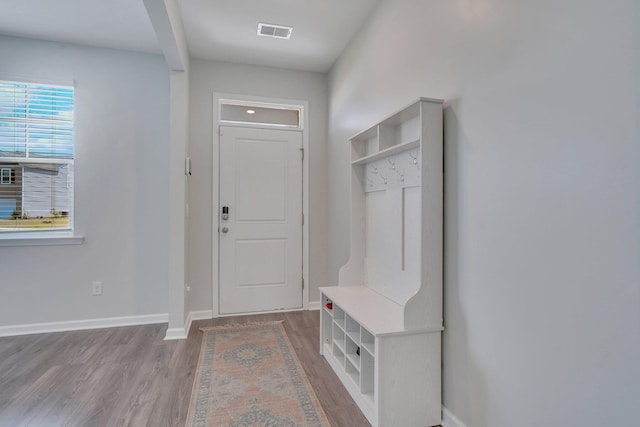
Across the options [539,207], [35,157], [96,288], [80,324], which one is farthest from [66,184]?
[539,207]

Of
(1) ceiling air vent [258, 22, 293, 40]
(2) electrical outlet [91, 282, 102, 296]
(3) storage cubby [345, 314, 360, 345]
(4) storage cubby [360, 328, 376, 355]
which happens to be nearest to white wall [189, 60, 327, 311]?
(1) ceiling air vent [258, 22, 293, 40]

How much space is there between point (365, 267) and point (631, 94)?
1.89m

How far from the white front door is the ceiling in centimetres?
84

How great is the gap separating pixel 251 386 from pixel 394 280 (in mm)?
1148

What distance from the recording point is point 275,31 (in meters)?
2.96

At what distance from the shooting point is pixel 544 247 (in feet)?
3.98

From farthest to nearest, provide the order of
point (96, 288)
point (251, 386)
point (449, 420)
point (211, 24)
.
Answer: point (96, 288)
point (211, 24)
point (251, 386)
point (449, 420)

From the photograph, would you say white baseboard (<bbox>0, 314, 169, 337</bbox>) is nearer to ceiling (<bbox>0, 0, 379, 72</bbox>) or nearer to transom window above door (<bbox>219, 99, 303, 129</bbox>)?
transom window above door (<bbox>219, 99, 303, 129</bbox>)

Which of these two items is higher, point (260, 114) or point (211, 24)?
point (211, 24)

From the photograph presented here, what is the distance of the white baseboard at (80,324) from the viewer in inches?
118

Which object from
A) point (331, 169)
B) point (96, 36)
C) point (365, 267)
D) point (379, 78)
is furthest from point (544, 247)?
point (96, 36)

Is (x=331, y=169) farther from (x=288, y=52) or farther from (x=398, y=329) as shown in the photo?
(x=398, y=329)

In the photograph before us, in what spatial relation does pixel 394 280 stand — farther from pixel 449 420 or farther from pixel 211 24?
pixel 211 24

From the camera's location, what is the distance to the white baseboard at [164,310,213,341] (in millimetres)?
2928
